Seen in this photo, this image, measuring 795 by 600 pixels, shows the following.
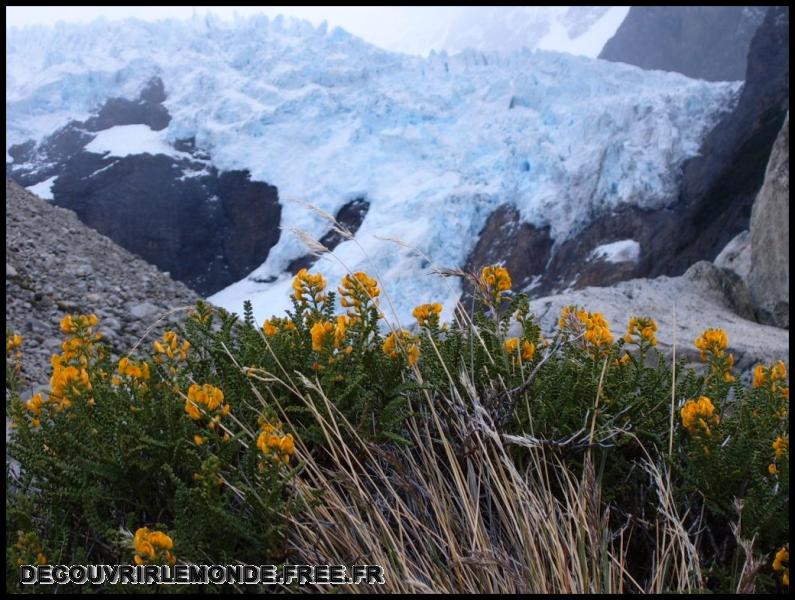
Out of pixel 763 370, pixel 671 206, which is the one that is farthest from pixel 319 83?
pixel 763 370

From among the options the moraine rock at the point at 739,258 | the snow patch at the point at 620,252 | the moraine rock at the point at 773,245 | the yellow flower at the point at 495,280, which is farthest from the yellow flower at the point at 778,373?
the snow patch at the point at 620,252

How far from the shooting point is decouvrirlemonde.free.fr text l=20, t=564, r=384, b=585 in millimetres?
979

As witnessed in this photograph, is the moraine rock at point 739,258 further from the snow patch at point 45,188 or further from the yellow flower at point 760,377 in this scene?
the snow patch at point 45,188

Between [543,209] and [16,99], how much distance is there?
20508mm

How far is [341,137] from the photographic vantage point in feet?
66.0

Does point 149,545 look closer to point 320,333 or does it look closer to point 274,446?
point 274,446

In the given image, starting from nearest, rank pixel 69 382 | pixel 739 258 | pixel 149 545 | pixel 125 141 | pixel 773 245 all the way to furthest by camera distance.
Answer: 1. pixel 149 545
2. pixel 69 382
3. pixel 773 245
4. pixel 739 258
5. pixel 125 141

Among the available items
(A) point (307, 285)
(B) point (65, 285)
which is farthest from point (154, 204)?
(A) point (307, 285)

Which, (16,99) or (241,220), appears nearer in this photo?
(16,99)

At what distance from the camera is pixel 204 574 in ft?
3.31

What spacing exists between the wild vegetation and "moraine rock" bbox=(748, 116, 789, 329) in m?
7.05

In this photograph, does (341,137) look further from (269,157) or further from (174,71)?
(174,71)

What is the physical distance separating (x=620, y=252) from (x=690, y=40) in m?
21.1

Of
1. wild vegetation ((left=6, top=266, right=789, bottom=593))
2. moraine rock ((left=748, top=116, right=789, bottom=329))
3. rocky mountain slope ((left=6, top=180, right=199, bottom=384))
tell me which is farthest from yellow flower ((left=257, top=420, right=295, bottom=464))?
moraine rock ((left=748, top=116, right=789, bottom=329))
